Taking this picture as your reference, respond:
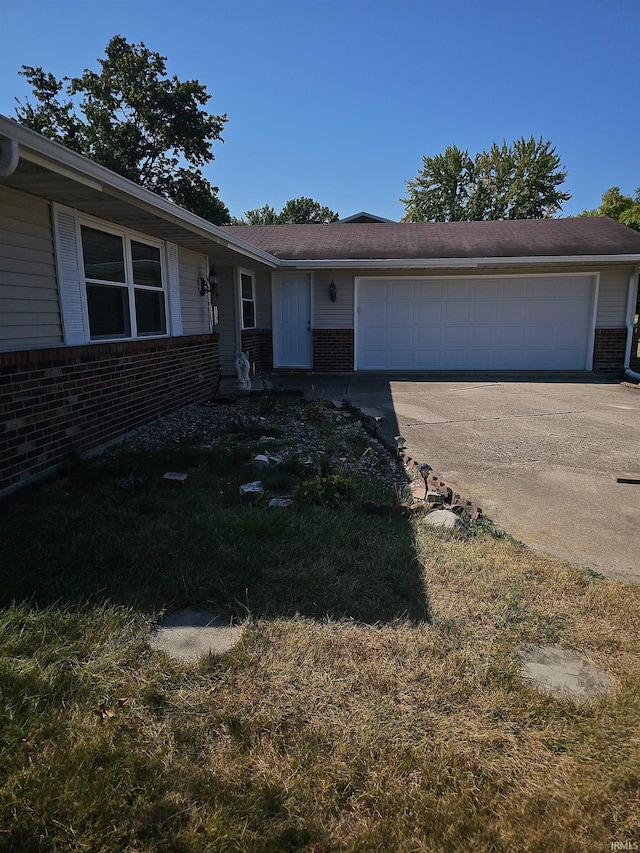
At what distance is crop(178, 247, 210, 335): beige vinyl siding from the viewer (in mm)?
8008

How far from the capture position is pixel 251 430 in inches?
247

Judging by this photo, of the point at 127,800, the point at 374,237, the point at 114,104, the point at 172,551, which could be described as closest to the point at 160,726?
the point at 127,800

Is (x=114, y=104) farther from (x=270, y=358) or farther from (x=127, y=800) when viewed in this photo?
(x=127, y=800)

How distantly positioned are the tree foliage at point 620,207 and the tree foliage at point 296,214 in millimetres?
21780

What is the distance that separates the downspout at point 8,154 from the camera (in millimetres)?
3213

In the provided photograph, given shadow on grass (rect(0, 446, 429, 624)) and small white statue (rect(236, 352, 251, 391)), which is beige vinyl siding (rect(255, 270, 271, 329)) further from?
shadow on grass (rect(0, 446, 429, 624))

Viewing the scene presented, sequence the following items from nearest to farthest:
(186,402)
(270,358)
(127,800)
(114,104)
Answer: (127,800) → (186,402) → (270,358) → (114,104)

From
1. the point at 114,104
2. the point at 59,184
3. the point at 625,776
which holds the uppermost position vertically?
the point at 114,104

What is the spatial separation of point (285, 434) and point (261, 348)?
22.9 ft

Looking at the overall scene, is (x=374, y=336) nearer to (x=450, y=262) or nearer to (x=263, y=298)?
(x=450, y=262)

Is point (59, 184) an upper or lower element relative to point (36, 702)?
upper

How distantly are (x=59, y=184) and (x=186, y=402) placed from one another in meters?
3.97

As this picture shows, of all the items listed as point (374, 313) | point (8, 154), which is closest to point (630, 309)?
point (374, 313)

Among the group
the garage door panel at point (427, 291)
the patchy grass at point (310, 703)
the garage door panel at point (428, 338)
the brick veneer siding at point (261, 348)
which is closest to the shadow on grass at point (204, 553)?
the patchy grass at point (310, 703)
